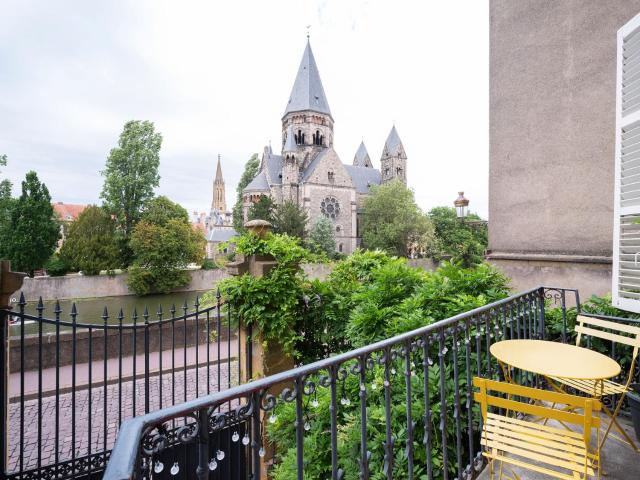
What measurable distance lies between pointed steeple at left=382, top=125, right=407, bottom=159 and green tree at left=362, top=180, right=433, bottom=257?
17.6 metres

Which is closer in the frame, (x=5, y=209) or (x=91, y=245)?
(x=5, y=209)

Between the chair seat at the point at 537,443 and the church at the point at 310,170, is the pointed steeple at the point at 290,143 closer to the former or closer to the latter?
the church at the point at 310,170

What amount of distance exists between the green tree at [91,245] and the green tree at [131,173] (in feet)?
4.46

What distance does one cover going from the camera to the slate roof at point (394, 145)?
6269cm

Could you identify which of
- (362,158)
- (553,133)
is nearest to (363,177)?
(362,158)

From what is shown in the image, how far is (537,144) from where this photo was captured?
7141 millimetres

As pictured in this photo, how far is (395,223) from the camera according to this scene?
43.6 m

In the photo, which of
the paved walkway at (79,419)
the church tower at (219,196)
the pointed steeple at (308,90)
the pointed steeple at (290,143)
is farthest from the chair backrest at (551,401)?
the church tower at (219,196)

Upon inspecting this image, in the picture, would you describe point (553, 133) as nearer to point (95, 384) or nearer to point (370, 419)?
point (370, 419)

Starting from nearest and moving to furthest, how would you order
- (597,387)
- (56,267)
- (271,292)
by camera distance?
1. (597,387)
2. (271,292)
3. (56,267)

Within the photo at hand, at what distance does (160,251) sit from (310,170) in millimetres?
23619

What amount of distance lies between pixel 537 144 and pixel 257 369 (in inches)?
268

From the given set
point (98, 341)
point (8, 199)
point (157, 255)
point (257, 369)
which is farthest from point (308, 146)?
point (257, 369)

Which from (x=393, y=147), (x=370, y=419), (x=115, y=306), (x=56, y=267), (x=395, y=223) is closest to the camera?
(x=370, y=419)
